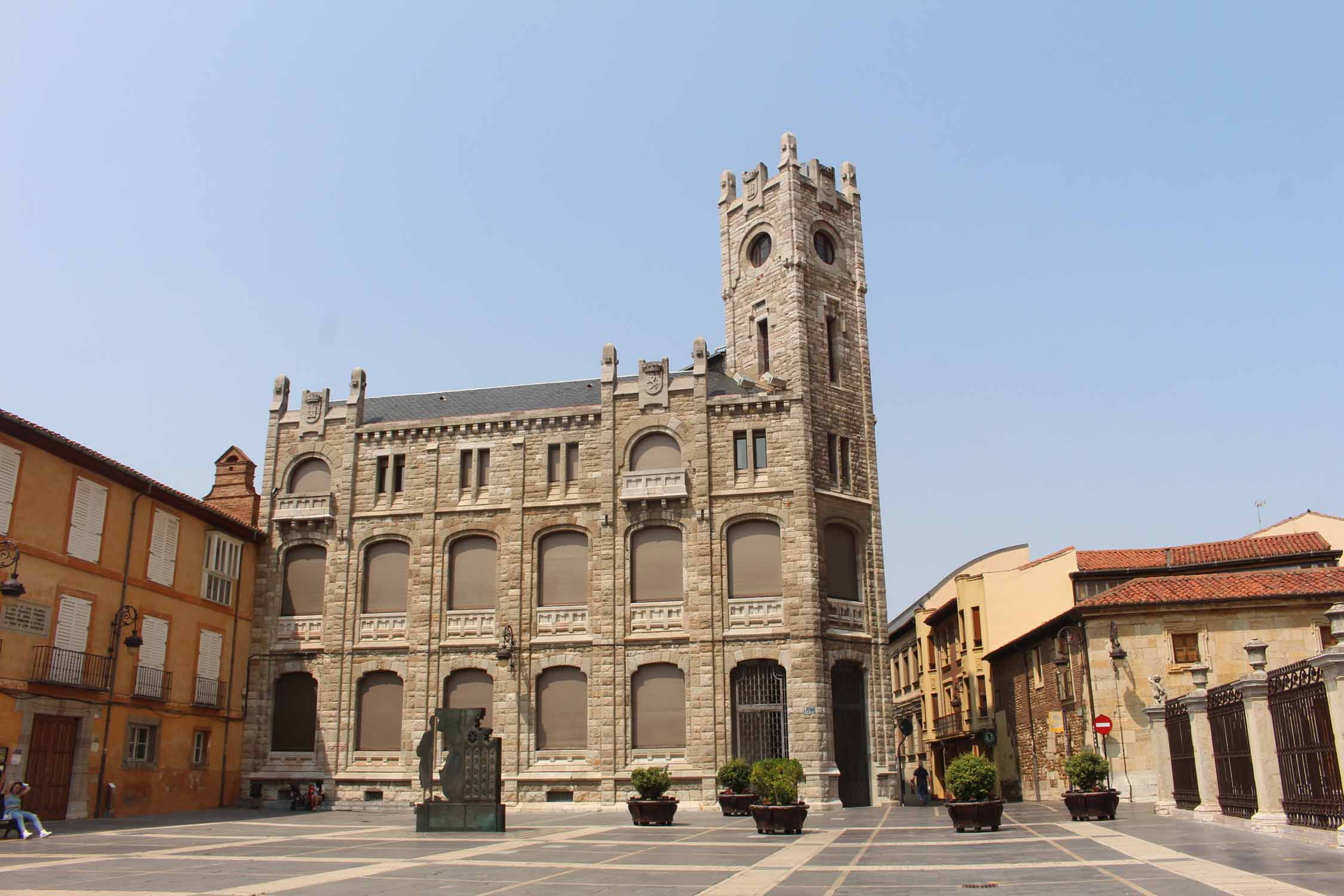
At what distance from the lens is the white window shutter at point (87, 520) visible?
28406 mm

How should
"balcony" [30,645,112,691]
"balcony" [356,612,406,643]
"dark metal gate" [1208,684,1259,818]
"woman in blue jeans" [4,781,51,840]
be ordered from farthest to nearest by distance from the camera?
"balcony" [356,612,406,643] < "balcony" [30,645,112,691] < "woman in blue jeans" [4,781,51,840] < "dark metal gate" [1208,684,1259,818]

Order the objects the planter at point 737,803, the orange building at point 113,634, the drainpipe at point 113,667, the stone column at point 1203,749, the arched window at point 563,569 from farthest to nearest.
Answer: the arched window at point 563,569 < the planter at point 737,803 < the drainpipe at point 113,667 < the orange building at point 113,634 < the stone column at point 1203,749

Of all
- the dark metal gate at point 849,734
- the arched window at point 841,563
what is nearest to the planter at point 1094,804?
the dark metal gate at point 849,734

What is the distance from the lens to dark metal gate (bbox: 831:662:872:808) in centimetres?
3356

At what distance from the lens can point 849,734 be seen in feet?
111

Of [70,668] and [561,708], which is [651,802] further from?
[70,668]

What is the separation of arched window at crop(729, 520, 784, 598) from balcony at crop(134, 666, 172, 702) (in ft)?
57.1

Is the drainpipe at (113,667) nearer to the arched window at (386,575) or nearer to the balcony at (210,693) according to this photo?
the balcony at (210,693)

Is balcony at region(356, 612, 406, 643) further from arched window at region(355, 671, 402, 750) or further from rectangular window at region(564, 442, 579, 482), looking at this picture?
rectangular window at region(564, 442, 579, 482)

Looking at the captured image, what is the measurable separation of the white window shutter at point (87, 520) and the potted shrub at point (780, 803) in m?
19.2

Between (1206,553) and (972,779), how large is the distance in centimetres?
2390

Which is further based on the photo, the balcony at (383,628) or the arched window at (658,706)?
the balcony at (383,628)

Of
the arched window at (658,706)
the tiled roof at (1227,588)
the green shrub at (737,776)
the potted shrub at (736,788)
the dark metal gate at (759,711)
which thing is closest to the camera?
the potted shrub at (736,788)

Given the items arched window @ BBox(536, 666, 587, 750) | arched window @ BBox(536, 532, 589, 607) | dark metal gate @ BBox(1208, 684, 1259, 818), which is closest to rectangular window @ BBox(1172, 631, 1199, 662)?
dark metal gate @ BBox(1208, 684, 1259, 818)
